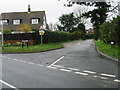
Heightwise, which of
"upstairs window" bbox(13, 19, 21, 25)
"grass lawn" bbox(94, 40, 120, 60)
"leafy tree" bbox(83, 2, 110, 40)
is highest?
"upstairs window" bbox(13, 19, 21, 25)

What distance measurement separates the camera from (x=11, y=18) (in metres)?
46.7

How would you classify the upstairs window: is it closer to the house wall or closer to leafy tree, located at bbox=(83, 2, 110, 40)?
the house wall

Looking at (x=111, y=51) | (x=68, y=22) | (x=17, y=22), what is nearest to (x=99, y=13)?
(x=111, y=51)

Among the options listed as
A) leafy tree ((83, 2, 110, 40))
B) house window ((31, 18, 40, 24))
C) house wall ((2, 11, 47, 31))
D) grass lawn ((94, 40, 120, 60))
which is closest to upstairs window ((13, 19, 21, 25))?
house wall ((2, 11, 47, 31))

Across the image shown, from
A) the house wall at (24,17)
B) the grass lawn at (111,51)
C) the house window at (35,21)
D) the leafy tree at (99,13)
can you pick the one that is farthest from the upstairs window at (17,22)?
the grass lawn at (111,51)

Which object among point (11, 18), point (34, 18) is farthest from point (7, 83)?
point (11, 18)

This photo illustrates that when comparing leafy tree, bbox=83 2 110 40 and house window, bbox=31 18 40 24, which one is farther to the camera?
house window, bbox=31 18 40 24

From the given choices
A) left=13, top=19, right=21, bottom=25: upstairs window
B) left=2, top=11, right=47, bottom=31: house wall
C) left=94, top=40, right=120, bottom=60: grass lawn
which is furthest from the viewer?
left=13, top=19, right=21, bottom=25: upstairs window

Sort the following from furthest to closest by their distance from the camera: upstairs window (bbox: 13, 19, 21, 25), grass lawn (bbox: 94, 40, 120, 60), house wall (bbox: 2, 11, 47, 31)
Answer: upstairs window (bbox: 13, 19, 21, 25)
house wall (bbox: 2, 11, 47, 31)
grass lawn (bbox: 94, 40, 120, 60)

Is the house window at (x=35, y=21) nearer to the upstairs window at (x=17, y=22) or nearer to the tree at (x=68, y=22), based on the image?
A: the upstairs window at (x=17, y=22)

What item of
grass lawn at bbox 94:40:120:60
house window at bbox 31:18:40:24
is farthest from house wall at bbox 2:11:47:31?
grass lawn at bbox 94:40:120:60

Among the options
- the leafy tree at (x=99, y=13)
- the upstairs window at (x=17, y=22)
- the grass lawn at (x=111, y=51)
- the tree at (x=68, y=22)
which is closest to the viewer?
the grass lawn at (x=111, y=51)

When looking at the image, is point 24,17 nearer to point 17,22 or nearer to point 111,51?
point 17,22

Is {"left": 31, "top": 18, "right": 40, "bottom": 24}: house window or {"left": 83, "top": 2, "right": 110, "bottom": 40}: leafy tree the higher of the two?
{"left": 31, "top": 18, "right": 40, "bottom": 24}: house window
